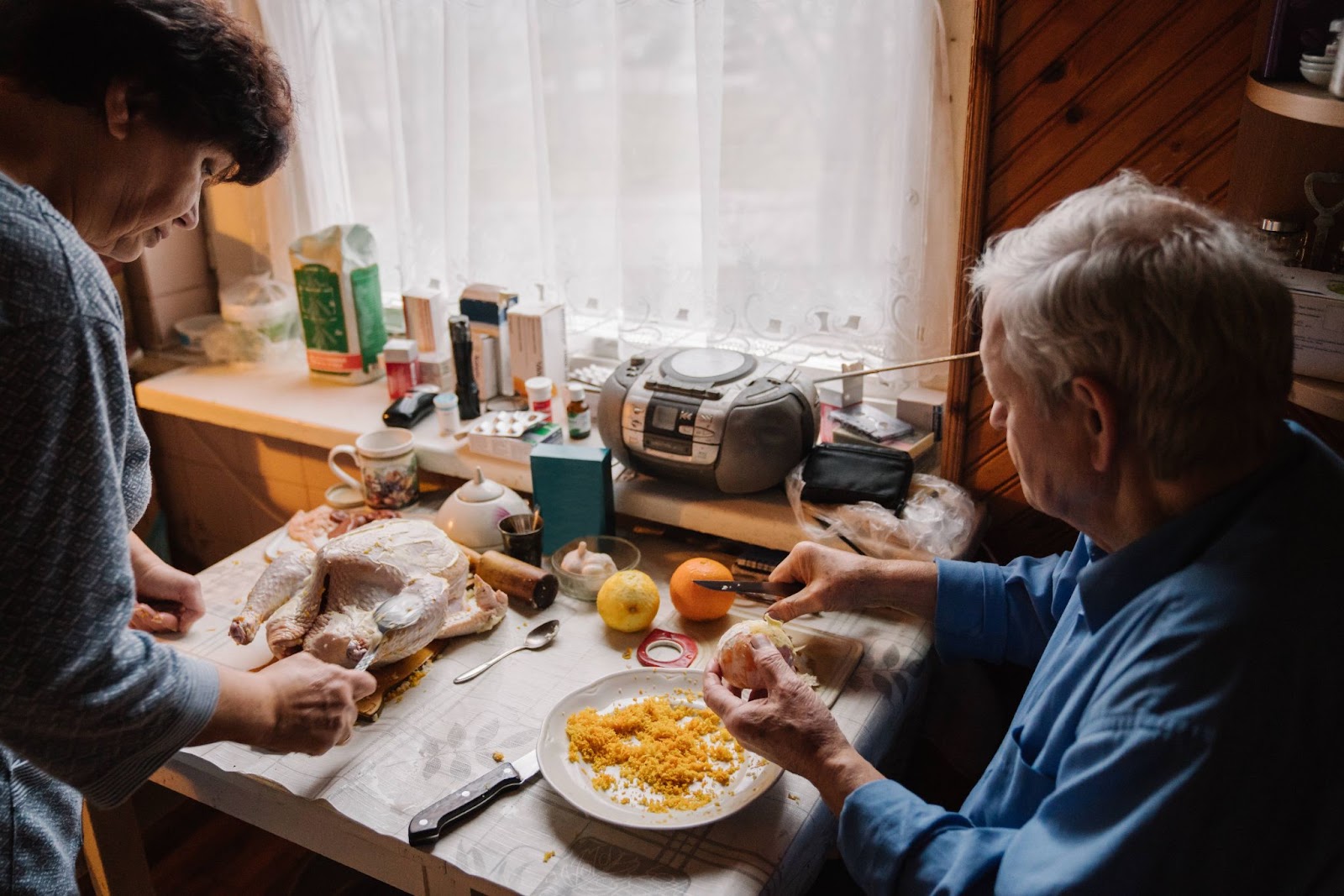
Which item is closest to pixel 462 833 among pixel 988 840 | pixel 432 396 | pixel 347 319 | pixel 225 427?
pixel 988 840

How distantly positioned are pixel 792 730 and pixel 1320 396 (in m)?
0.66

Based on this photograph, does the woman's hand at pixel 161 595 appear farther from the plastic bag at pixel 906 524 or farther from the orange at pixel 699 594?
the plastic bag at pixel 906 524

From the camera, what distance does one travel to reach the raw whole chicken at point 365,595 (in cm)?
125

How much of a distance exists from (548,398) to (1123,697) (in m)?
1.24

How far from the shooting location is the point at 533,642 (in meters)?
1.36

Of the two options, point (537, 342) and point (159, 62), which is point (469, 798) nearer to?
point (159, 62)

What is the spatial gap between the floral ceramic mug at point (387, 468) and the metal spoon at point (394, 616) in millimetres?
443

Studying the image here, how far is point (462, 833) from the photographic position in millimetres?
1047

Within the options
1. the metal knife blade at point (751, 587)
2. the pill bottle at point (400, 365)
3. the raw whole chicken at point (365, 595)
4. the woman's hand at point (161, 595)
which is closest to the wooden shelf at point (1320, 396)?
the metal knife blade at point (751, 587)

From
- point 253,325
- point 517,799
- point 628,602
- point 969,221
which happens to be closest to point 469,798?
point 517,799

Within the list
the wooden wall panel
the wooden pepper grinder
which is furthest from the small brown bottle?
the wooden wall panel

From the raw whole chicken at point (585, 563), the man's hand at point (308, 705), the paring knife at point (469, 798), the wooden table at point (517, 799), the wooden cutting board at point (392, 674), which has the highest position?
the man's hand at point (308, 705)

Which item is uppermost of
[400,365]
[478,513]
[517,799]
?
[400,365]

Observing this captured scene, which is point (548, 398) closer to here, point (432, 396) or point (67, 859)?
point (432, 396)
